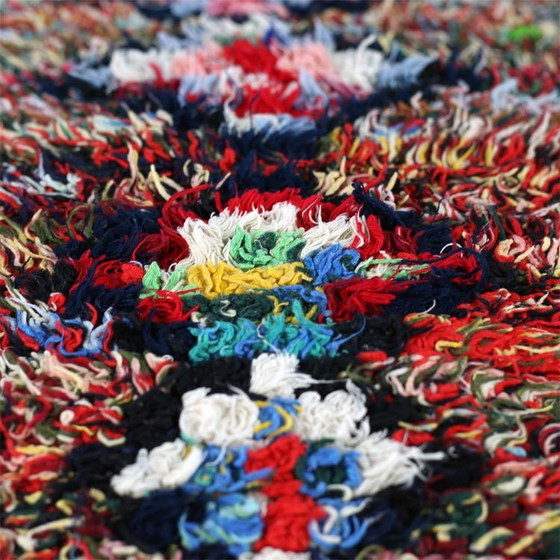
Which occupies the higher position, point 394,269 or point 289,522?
point 394,269

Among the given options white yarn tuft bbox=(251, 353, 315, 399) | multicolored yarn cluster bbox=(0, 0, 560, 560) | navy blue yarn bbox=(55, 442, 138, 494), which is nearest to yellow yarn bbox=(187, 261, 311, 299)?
multicolored yarn cluster bbox=(0, 0, 560, 560)

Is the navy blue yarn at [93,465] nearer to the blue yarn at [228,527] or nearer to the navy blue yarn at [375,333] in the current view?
the blue yarn at [228,527]

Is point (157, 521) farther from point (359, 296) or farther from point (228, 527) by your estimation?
point (359, 296)

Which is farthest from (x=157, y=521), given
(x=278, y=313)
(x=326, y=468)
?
(x=278, y=313)

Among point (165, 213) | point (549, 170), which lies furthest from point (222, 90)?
point (549, 170)

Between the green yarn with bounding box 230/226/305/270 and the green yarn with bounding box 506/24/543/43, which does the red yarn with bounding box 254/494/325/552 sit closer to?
the green yarn with bounding box 230/226/305/270

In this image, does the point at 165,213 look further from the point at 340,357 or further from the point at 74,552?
the point at 74,552

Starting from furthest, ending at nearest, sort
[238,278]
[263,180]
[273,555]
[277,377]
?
[263,180] < [238,278] < [277,377] < [273,555]

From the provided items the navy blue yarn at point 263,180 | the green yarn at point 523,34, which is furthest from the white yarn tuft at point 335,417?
the green yarn at point 523,34
